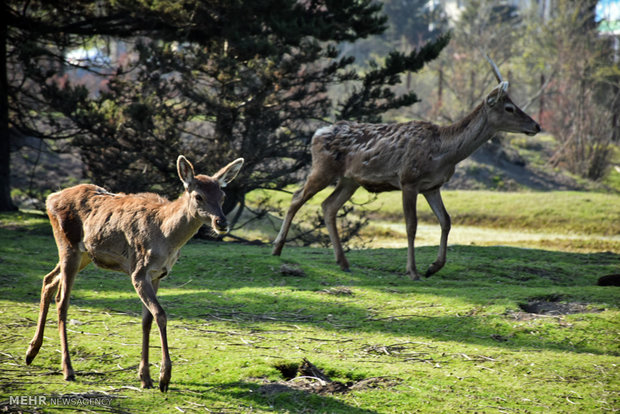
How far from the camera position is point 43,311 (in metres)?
6.59

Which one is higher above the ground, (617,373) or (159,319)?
(159,319)

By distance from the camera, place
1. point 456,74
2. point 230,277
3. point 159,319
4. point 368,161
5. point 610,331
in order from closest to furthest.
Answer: point 159,319
point 610,331
point 230,277
point 368,161
point 456,74

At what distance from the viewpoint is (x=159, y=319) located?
5812mm

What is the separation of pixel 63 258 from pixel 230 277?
481 centimetres

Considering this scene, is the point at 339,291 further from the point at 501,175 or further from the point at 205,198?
the point at 501,175

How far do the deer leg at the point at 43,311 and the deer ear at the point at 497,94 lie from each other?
7.54m

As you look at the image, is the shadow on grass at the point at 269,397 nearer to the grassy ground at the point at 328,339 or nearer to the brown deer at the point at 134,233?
the grassy ground at the point at 328,339

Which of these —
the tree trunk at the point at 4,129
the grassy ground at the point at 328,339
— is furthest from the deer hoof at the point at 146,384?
the tree trunk at the point at 4,129

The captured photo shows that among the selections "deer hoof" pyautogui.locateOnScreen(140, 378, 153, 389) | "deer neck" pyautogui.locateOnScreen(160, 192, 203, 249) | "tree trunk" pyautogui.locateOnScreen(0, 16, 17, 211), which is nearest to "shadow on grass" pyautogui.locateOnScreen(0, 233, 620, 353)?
"deer neck" pyautogui.locateOnScreen(160, 192, 203, 249)

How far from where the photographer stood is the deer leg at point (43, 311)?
6.39 meters

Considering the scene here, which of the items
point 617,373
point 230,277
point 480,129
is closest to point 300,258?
point 230,277

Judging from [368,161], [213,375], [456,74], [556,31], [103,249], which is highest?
[556,31]

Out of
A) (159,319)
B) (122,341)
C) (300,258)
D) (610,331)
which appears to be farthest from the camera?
(300,258)

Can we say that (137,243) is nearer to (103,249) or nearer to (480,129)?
(103,249)
